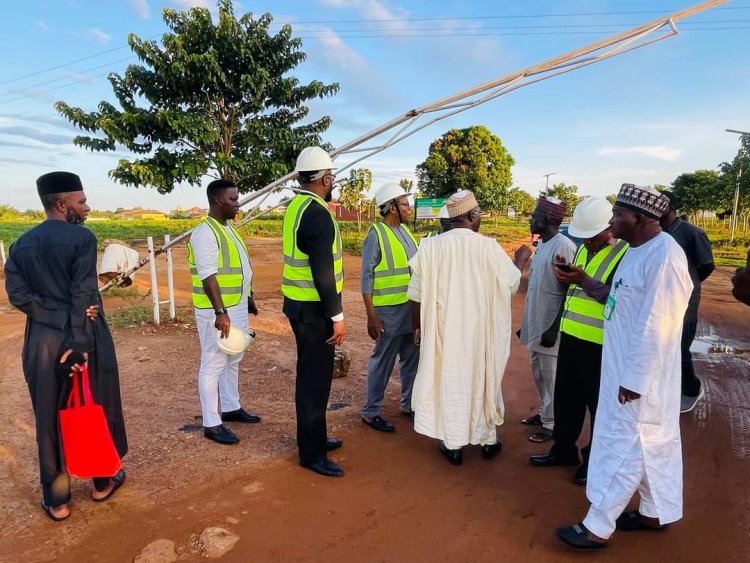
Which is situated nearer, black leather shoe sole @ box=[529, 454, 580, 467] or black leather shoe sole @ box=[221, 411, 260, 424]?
black leather shoe sole @ box=[529, 454, 580, 467]

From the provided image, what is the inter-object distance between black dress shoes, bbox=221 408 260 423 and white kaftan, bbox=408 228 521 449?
149cm

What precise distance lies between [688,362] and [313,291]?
3.45m

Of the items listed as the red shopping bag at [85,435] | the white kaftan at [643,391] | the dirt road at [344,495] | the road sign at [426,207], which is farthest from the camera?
the road sign at [426,207]

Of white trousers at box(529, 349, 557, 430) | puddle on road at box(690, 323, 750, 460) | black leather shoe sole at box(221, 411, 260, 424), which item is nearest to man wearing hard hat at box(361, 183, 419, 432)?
black leather shoe sole at box(221, 411, 260, 424)

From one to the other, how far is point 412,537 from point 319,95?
25.8 feet

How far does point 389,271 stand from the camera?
3.94 m

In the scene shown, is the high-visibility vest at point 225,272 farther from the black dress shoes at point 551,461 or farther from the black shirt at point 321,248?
the black dress shoes at point 551,461

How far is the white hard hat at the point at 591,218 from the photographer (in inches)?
124

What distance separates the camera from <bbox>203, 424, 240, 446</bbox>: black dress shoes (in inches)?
144

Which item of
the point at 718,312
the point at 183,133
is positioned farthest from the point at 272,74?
the point at 718,312

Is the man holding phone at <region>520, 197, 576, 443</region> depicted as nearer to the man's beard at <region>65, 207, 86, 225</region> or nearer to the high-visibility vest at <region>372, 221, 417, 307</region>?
the high-visibility vest at <region>372, 221, 417, 307</region>

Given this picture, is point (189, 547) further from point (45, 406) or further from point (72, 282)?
point (72, 282)

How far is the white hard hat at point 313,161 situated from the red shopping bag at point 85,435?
1.74 m

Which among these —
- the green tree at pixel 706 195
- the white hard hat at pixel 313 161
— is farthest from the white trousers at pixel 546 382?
the green tree at pixel 706 195
